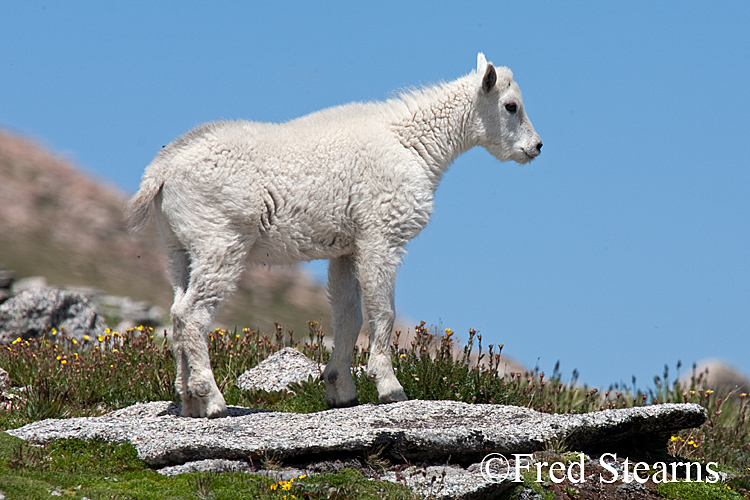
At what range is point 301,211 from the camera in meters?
8.31

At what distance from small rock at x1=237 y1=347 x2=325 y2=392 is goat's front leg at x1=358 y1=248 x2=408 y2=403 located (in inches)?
56.7

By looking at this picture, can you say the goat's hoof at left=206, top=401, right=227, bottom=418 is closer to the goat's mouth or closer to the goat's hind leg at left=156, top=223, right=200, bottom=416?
the goat's hind leg at left=156, top=223, right=200, bottom=416

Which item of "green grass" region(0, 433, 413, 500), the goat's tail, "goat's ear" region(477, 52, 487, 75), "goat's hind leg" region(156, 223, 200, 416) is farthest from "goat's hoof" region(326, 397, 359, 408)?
"goat's ear" region(477, 52, 487, 75)

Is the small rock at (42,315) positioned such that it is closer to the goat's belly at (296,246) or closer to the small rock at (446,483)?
the goat's belly at (296,246)

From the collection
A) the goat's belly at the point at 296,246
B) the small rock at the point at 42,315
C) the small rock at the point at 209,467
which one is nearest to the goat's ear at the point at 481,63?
the goat's belly at the point at 296,246

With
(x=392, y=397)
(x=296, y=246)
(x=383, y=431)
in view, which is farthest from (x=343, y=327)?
(x=383, y=431)

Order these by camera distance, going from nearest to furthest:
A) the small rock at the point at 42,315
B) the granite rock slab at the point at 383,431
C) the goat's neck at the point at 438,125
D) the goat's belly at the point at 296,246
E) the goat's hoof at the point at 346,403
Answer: the granite rock slab at the point at 383,431, the goat's belly at the point at 296,246, the goat's hoof at the point at 346,403, the goat's neck at the point at 438,125, the small rock at the point at 42,315

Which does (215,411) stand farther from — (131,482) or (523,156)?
(523,156)

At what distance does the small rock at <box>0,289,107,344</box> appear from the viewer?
13.9 m

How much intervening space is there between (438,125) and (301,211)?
Result: 2.06 metres

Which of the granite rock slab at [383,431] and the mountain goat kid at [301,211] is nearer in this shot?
the granite rock slab at [383,431]

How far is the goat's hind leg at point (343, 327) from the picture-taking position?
891cm

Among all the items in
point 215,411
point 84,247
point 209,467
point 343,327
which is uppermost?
point 84,247

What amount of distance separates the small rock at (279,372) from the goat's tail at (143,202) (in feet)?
8.50
